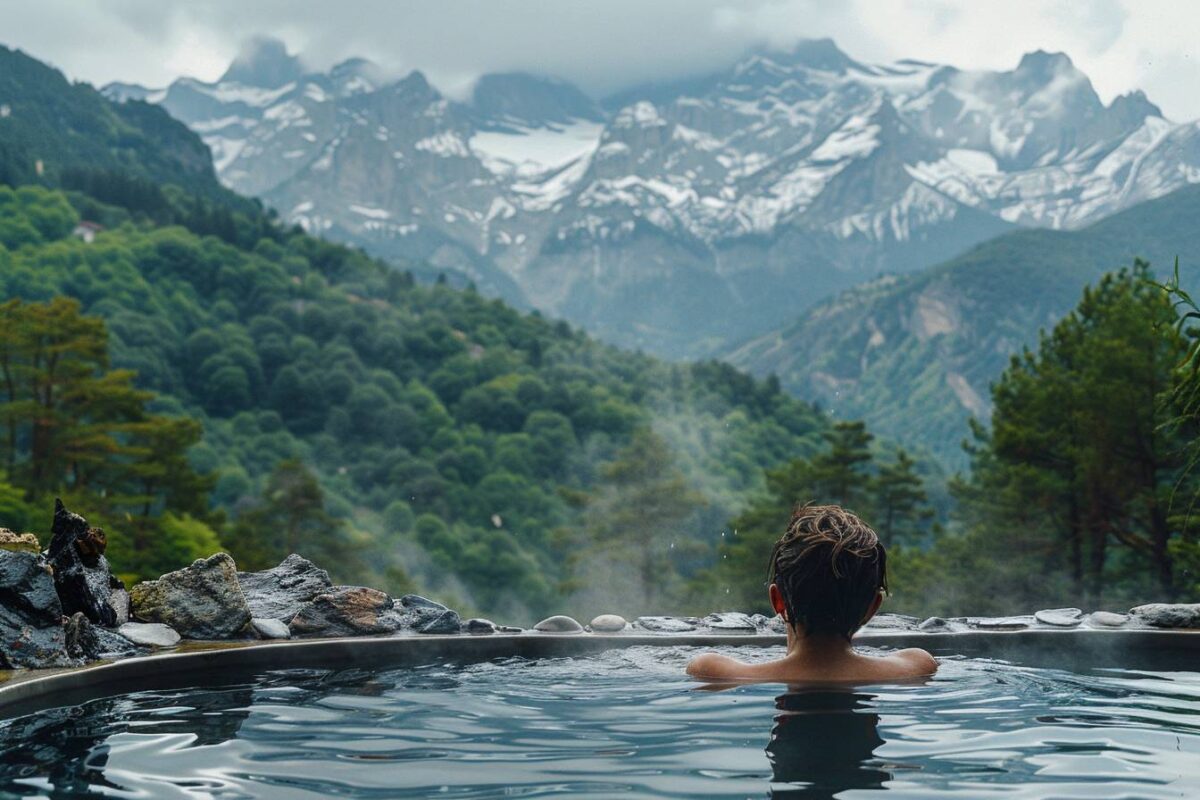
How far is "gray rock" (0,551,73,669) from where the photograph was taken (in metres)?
4.72

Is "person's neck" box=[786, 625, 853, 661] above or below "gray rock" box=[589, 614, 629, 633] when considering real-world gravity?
above

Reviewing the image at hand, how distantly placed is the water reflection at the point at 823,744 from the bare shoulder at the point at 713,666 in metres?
0.49

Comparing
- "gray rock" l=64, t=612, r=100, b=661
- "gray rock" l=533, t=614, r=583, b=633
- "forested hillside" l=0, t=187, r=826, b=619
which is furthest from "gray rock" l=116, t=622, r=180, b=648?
"forested hillside" l=0, t=187, r=826, b=619

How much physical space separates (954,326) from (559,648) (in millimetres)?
155061

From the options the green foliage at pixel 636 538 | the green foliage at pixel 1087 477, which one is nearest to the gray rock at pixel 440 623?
the green foliage at pixel 1087 477

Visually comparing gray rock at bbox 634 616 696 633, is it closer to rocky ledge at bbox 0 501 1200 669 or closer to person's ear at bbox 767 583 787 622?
rocky ledge at bbox 0 501 1200 669

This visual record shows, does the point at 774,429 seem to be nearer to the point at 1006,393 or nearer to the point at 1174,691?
the point at 1006,393

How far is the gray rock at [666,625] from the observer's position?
651cm

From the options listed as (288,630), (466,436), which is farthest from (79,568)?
(466,436)

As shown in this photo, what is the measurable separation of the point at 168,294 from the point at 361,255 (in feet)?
95.9

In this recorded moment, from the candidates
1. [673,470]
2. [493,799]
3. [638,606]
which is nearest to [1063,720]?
[493,799]

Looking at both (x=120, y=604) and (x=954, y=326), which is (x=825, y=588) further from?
(x=954, y=326)

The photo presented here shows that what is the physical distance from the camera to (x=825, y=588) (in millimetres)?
3807

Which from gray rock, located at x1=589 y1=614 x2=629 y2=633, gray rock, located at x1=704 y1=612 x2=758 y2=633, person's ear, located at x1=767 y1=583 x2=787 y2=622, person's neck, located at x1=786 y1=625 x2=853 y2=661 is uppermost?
person's ear, located at x1=767 y1=583 x2=787 y2=622
